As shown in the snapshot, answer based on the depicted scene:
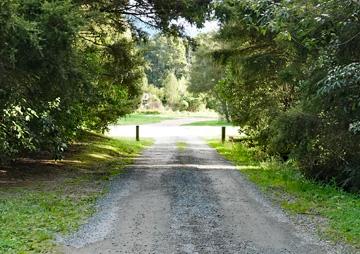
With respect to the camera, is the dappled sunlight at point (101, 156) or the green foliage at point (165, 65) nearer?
the dappled sunlight at point (101, 156)

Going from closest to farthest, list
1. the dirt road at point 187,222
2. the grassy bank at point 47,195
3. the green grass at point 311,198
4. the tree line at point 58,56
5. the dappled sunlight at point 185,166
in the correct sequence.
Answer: the dirt road at point 187,222
the grassy bank at point 47,195
the green grass at point 311,198
the tree line at point 58,56
the dappled sunlight at point 185,166

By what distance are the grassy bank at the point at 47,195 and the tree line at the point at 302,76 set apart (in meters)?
4.34

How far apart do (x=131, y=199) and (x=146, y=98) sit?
6878cm

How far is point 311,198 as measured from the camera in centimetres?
1041

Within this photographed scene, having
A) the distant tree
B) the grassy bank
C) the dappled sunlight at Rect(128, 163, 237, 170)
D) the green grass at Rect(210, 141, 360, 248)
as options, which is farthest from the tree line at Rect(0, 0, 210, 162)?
the distant tree

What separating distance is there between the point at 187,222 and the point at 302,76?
6.89 meters

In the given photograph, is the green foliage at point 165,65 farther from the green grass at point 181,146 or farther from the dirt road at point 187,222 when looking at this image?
the dirt road at point 187,222

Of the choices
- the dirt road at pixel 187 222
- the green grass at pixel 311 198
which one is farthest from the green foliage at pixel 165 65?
the dirt road at pixel 187 222

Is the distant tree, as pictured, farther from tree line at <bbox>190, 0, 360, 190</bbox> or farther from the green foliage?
tree line at <bbox>190, 0, 360, 190</bbox>

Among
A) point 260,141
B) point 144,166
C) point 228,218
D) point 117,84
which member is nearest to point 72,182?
point 144,166

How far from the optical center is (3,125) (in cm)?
1125

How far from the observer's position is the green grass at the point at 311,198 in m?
7.61

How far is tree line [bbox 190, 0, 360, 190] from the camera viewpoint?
300 inches

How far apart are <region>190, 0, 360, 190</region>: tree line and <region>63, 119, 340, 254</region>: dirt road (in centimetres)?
208
